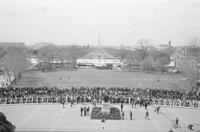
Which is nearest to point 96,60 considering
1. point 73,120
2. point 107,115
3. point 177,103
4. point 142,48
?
point 142,48

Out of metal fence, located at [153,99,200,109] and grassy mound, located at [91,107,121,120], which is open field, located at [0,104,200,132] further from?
metal fence, located at [153,99,200,109]

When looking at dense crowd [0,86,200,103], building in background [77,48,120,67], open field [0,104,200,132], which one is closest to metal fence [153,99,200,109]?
dense crowd [0,86,200,103]

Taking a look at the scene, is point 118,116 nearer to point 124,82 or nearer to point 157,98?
point 157,98

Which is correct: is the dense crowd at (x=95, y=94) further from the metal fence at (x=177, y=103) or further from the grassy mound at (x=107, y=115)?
the grassy mound at (x=107, y=115)

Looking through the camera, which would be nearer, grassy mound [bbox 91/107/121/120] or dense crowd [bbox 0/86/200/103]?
grassy mound [bbox 91/107/121/120]

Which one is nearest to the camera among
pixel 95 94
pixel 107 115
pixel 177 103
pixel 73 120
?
pixel 73 120

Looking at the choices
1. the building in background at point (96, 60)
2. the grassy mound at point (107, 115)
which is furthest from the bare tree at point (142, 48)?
the grassy mound at point (107, 115)

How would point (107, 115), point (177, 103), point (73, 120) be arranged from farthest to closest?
point (177, 103) < point (107, 115) < point (73, 120)

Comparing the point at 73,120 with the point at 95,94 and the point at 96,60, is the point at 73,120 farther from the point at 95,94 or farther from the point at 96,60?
the point at 96,60
